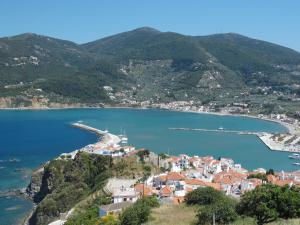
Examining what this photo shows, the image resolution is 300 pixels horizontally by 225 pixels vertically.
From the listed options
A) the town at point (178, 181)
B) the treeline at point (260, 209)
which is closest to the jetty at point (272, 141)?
the town at point (178, 181)

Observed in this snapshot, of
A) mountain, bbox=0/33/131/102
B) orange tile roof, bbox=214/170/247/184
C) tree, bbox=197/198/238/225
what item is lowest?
orange tile roof, bbox=214/170/247/184

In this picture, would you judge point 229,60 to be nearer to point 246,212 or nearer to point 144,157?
point 144,157

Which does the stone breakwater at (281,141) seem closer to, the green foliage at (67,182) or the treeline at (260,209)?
the green foliage at (67,182)

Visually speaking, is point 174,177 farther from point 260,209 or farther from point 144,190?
point 260,209

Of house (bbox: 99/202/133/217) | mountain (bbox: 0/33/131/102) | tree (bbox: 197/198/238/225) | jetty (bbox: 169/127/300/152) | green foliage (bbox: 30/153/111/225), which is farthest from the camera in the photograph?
mountain (bbox: 0/33/131/102)

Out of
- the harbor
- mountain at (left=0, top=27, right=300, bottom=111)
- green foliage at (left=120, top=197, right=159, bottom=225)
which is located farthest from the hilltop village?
mountain at (left=0, top=27, right=300, bottom=111)

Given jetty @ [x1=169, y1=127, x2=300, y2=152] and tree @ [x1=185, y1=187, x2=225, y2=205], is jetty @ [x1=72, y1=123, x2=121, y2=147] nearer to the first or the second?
jetty @ [x1=169, y1=127, x2=300, y2=152]

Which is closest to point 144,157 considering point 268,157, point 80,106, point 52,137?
point 268,157
